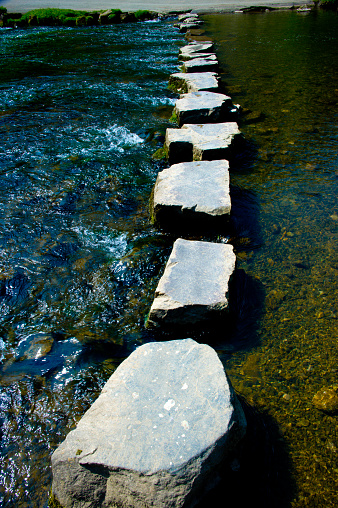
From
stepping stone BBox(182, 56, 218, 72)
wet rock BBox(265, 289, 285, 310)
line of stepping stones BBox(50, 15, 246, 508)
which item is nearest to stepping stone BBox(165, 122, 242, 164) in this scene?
wet rock BBox(265, 289, 285, 310)

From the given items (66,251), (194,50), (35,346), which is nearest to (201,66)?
(194,50)

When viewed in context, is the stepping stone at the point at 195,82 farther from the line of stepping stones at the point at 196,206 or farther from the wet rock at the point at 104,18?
the wet rock at the point at 104,18

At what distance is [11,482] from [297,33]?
39.0ft

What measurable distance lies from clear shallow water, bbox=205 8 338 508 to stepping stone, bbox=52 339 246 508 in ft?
1.04

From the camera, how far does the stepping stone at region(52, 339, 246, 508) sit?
1.32 meters

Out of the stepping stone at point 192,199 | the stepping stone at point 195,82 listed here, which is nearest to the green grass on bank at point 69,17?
the stepping stone at point 195,82

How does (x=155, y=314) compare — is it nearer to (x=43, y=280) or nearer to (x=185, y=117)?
(x=43, y=280)

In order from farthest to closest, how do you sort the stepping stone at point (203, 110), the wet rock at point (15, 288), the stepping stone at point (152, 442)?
the stepping stone at point (203, 110) → the wet rock at point (15, 288) → the stepping stone at point (152, 442)

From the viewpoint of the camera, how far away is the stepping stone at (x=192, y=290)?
2.15 metres

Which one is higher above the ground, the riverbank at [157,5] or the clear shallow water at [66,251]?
the riverbank at [157,5]

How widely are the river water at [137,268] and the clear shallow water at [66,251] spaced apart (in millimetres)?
11

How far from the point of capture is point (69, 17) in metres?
14.5

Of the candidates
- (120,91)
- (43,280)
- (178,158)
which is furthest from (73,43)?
(43,280)

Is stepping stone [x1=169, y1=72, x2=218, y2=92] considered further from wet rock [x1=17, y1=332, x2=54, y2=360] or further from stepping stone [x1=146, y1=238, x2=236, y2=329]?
wet rock [x1=17, y1=332, x2=54, y2=360]
